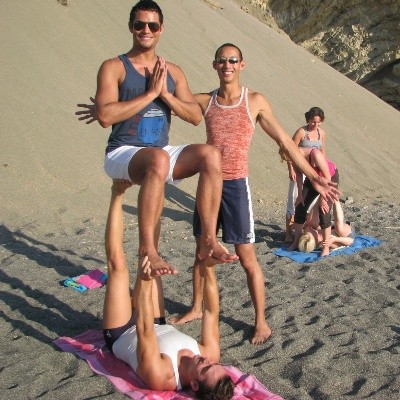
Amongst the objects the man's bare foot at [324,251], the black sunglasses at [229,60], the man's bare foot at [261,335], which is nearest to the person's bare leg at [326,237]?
the man's bare foot at [324,251]

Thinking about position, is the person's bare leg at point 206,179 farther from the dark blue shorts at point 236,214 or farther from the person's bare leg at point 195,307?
the person's bare leg at point 195,307

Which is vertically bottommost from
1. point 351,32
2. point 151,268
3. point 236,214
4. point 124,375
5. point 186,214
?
point 124,375

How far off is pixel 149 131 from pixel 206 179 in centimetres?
58

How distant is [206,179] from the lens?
14.2ft

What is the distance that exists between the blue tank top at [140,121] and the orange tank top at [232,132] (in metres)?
0.59

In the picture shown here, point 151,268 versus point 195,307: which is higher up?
point 151,268

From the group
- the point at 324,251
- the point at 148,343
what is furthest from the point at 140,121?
the point at 324,251

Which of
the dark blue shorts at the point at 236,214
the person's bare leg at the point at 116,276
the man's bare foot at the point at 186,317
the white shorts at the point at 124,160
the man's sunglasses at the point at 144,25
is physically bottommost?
the man's bare foot at the point at 186,317

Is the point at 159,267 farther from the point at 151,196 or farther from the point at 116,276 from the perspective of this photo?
the point at 116,276

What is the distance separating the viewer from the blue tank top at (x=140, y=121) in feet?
14.7

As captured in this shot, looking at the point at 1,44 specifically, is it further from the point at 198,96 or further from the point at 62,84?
the point at 198,96

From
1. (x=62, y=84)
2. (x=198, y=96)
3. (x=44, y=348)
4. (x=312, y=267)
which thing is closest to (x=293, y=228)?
(x=312, y=267)

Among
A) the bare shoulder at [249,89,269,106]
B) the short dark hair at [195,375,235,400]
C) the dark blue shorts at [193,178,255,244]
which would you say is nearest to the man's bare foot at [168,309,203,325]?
the dark blue shorts at [193,178,255,244]

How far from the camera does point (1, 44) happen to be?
523 inches
